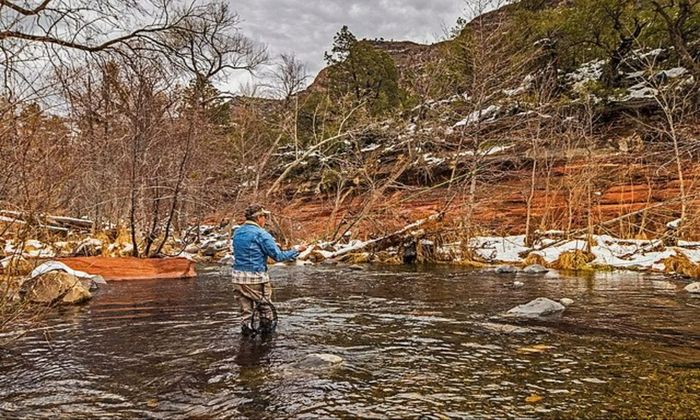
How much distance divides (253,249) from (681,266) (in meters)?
12.0

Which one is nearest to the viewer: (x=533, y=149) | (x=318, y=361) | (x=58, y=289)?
(x=318, y=361)

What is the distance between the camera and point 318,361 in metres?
5.68

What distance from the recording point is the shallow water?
436cm

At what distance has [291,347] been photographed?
6.59 meters

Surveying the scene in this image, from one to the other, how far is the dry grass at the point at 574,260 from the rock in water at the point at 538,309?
325 inches

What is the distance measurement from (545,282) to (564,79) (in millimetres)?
21061

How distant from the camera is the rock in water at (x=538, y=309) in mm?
8391

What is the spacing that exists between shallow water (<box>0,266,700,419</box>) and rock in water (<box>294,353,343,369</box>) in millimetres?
86

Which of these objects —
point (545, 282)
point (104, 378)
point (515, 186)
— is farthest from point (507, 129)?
point (104, 378)

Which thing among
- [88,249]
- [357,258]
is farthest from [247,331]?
[357,258]

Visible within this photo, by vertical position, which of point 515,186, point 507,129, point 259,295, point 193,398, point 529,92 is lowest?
point 193,398

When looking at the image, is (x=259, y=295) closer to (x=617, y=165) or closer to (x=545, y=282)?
(x=545, y=282)

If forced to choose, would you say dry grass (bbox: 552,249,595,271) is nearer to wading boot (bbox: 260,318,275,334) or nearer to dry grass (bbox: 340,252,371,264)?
dry grass (bbox: 340,252,371,264)

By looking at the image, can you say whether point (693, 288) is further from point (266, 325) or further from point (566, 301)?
point (266, 325)
